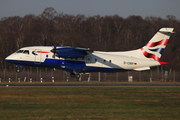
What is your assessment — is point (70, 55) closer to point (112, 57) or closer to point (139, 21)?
point (112, 57)

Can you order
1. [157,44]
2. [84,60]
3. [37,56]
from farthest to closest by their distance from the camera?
[157,44] < [84,60] < [37,56]

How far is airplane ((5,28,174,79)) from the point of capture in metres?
37.0

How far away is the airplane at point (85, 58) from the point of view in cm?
3703

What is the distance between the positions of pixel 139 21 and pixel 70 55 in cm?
6591

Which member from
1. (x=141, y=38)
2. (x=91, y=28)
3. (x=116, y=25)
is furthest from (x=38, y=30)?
(x=141, y=38)

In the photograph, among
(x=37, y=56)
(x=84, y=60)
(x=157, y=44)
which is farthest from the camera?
(x=157, y=44)

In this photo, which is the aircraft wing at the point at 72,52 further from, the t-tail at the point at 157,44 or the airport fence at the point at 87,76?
the airport fence at the point at 87,76

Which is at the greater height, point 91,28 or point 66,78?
point 91,28

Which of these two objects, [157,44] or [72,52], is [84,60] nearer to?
[72,52]

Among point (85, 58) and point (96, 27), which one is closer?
point (85, 58)

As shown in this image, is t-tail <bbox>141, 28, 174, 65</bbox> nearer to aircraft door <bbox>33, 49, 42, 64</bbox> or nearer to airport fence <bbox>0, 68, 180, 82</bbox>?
airport fence <bbox>0, 68, 180, 82</bbox>

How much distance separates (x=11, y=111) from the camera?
15.6m

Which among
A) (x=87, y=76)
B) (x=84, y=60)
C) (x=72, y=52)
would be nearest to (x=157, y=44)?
(x=84, y=60)

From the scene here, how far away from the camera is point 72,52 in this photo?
121ft
